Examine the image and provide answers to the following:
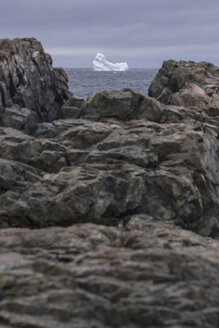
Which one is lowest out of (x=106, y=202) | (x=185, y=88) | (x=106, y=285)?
(x=106, y=202)

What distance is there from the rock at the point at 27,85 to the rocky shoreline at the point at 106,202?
96 millimetres

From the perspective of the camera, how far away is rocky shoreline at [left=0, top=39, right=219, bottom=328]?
8.70 m

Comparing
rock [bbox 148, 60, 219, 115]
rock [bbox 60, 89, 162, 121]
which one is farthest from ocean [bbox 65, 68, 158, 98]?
rock [bbox 60, 89, 162, 121]

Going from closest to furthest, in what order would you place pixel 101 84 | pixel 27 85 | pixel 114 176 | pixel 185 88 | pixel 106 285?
pixel 106 285 → pixel 114 176 → pixel 27 85 → pixel 185 88 → pixel 101 84

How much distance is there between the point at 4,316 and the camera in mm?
8469

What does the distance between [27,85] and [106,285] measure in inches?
905

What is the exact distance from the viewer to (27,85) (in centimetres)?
2981

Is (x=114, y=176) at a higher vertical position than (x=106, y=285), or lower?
higher

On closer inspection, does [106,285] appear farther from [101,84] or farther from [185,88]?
[101,84]

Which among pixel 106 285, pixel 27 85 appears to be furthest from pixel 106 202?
pixel 27 85

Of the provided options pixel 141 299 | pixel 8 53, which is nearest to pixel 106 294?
pixel 141 299

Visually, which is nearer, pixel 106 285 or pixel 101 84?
pixel 106 285

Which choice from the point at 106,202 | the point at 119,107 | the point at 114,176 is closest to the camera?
the point at 106,202

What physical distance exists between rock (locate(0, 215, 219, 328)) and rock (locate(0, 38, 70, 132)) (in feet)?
52.1
